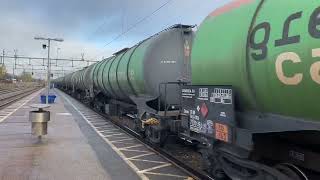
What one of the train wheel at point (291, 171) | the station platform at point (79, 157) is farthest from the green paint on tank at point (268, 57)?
the station platform at point (79, 157)

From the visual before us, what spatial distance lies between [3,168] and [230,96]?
239 inches

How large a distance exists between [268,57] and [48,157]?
25.4 feet

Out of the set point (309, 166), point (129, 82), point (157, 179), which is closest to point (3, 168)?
point (157, 179)

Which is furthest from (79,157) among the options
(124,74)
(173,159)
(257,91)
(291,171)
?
(291,171)

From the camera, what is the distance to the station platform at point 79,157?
925cm

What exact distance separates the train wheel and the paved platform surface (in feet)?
14.7

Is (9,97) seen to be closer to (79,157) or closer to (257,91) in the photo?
(79,157)

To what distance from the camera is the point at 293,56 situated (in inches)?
176

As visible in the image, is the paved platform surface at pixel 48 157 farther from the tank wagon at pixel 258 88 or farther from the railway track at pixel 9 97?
the railway track at pixel 9 97

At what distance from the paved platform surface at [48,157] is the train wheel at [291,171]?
14.7 feet

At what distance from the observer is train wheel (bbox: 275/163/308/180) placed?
5.20 m

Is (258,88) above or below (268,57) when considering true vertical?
below

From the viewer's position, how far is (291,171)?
17.3ft

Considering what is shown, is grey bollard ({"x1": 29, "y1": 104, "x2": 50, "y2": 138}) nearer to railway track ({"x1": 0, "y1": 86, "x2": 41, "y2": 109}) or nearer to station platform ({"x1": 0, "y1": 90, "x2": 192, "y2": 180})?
station platform ({"x1": 0, "y1": 90, "x2": 192, "y2": 180})
